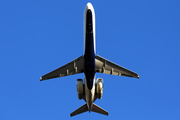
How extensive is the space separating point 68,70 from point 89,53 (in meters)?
7.13

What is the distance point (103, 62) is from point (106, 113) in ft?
36.8

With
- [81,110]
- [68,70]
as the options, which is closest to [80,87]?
[68,70]

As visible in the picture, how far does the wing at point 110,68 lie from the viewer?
5434cm

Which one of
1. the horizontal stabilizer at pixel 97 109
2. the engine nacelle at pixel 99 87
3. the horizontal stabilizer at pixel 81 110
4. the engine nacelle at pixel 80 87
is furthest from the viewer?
the horizontal stabilizer at pixel 81 110

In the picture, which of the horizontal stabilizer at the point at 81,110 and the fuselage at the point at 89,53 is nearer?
the fuselage at the point at 89,53

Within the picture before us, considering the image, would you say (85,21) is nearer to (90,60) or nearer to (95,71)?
(90,60)

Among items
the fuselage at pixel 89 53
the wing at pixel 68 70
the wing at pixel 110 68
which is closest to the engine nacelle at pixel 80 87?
the fuselage at pixel 89 53

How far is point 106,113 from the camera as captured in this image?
5919 cm

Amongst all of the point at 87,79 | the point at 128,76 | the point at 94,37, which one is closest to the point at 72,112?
the point at 87,79

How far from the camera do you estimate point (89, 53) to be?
50.3 meters

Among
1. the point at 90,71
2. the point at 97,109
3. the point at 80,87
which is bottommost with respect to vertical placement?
the point at 97,109

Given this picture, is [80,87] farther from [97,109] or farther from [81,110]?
[97,109]

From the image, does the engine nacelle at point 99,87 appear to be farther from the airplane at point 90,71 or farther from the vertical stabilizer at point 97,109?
the vertical stabilizer at point 97,109

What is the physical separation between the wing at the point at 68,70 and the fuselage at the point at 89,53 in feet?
7.16
